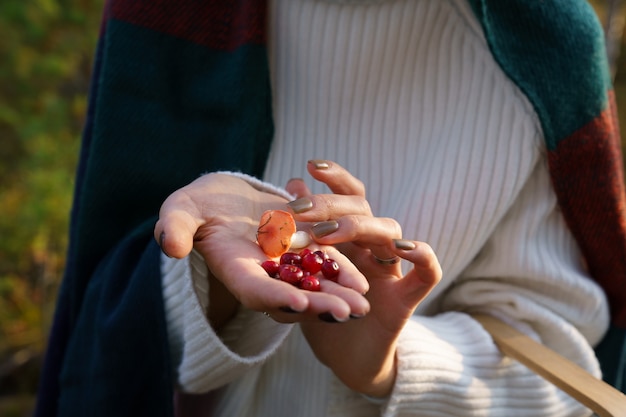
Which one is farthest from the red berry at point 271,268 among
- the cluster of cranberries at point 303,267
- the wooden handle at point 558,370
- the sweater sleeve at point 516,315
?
the wooden handle at point 558,370

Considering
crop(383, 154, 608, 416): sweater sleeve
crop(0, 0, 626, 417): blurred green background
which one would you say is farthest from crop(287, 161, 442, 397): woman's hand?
crop(0, 0, 626, 417): blurred green background

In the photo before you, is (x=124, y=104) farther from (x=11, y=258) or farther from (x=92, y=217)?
(x=11, y=258)

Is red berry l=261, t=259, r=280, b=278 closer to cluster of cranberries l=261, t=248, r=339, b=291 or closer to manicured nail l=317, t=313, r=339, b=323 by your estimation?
cluster of cranberries l=261, t=248, r=339, b=291

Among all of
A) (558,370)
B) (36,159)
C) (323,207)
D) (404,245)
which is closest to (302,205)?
(323,207)

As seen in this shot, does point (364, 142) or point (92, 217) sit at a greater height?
point (364, 142)

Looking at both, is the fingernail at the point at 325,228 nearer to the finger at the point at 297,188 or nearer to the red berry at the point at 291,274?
the red berry at the point at 291,274

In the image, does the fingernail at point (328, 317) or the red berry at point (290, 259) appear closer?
the fingernail at point (328, 317)

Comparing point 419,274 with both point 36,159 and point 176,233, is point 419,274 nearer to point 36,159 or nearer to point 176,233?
point 176,233

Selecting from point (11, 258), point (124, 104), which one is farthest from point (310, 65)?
point (11, 258)
